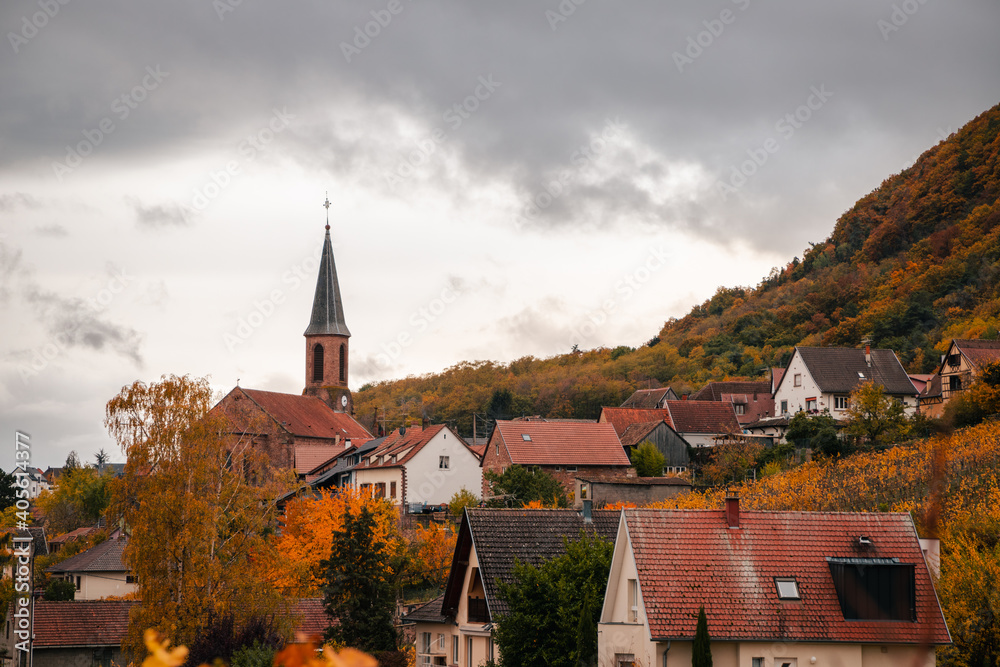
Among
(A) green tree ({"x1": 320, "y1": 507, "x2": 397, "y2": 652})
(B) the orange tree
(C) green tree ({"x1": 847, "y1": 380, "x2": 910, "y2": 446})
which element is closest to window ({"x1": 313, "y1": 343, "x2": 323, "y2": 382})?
(B) the orange tree

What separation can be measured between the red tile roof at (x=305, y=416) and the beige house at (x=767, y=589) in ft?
221

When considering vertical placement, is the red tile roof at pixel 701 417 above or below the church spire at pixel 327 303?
below

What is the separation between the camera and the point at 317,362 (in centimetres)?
10931

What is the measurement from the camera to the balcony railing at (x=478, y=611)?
29594 millimetres

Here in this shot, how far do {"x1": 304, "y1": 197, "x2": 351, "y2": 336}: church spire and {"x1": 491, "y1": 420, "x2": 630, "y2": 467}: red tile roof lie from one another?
1880 inches

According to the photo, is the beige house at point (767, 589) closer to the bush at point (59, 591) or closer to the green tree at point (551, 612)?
the green tree at point (551, 612)

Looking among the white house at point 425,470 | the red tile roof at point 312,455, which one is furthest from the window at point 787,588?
the red tile roof at point 312,455

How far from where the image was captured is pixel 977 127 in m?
116

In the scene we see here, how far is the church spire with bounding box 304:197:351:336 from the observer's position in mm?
109625

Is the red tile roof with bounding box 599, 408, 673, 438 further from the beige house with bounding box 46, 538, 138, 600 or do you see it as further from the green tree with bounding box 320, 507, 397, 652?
the green tree with bounding box 320, 507, 397, 652

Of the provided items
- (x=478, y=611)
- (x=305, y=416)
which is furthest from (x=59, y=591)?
(x=305, y=416)

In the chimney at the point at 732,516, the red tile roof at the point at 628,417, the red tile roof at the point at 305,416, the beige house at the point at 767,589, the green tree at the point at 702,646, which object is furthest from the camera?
the red tile roof at the point at 305,416

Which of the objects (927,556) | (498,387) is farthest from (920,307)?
(927,556)

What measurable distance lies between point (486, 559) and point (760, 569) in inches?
296
